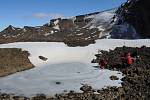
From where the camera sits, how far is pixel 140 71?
32594 millimetres

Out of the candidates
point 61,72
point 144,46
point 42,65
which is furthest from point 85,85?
point 144,46

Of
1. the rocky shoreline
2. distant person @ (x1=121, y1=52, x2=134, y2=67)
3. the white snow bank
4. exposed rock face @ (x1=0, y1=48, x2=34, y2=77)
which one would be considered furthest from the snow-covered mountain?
the rocky shoreline

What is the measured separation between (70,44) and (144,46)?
10249 millimetres

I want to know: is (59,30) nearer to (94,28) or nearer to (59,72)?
(94,28)

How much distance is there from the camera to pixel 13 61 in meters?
38.3

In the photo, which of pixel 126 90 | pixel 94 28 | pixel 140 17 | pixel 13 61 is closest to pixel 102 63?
pixel 126 90

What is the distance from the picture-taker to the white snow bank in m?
30.1

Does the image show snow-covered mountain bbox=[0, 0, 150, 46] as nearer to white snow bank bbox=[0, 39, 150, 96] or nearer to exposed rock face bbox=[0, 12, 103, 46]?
exposed rock face bbox=[0, 12, 103, 46]

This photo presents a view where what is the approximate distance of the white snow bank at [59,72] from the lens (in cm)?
3006

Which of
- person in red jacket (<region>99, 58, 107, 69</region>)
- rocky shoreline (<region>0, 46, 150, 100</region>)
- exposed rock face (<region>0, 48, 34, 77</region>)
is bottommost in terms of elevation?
rocky shoreline (<region>0, 46, 150, 100</region>)

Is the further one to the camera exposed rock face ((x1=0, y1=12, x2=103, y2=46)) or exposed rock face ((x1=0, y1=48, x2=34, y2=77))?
exposed rock face ((x1=0, y1=12, x2=103, y2=46))

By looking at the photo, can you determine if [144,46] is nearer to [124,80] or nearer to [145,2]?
[124,80]

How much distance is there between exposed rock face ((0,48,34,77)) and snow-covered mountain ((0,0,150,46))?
48544 mm

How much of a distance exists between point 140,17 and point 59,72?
84.4 meters
